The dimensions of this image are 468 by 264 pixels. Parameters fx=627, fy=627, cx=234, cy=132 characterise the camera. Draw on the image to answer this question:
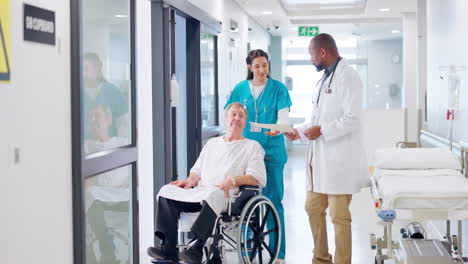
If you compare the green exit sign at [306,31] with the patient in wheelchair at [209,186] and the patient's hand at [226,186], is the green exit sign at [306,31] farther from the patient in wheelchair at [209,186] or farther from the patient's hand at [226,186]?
the patient's hand at [226,186]

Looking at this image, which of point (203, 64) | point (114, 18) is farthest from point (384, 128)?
point (114, 18)

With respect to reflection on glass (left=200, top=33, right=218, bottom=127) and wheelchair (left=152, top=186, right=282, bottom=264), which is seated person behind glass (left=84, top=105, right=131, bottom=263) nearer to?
A: wheelchair (left=152, top=186, right=282, bottom=264)

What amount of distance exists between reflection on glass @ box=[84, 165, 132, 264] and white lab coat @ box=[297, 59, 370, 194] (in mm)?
1201

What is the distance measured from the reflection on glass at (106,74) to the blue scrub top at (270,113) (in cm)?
91

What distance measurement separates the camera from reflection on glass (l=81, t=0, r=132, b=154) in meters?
3.24

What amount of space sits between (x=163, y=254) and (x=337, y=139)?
4.25 ft

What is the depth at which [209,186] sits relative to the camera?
13.1ft

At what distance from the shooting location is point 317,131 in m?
3.95

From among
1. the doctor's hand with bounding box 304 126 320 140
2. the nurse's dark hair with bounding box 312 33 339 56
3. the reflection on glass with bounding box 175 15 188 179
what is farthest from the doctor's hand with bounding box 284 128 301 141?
the reflection on glass with bounding box 175 15 188 179

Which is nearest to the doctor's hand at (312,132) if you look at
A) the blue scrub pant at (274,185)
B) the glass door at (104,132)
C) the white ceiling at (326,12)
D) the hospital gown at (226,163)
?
the hospital gown at (226,163)

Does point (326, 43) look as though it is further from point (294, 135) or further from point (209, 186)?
point (209, 186)

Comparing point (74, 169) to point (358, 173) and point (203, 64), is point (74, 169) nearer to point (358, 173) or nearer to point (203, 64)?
point (358, 173)
